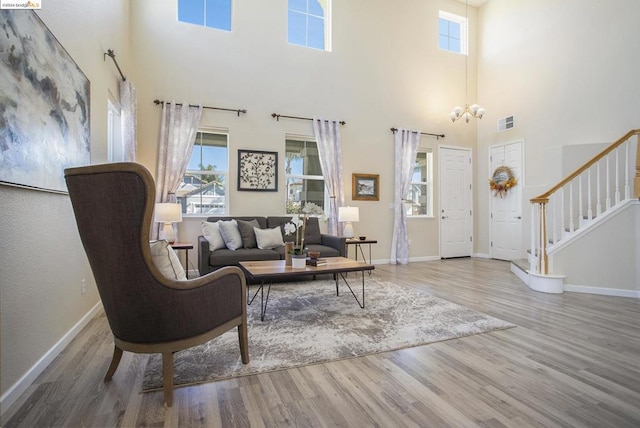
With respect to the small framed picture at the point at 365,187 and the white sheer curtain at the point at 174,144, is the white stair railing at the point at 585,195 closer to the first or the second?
the small framed picture at the point at 365,187

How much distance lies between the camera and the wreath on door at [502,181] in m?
6.44

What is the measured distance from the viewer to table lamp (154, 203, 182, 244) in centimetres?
425

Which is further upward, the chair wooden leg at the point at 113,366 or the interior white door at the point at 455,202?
the interior white door at the point at 455,202

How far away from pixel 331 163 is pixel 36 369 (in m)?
4.60

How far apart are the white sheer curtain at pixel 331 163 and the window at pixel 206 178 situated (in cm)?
160

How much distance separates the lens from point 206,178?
17.1 ft

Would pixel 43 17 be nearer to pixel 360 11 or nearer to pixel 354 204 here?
pixel 354 204

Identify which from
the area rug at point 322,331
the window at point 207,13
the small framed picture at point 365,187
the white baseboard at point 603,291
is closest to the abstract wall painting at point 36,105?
the area rug at point 322,331

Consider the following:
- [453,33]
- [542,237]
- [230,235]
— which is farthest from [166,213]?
[453,33]

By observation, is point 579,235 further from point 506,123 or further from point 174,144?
point 174,144

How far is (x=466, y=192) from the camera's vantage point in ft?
23.2

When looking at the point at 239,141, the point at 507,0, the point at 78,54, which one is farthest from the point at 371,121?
the point at 78,54

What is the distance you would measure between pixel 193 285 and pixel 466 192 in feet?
21.7

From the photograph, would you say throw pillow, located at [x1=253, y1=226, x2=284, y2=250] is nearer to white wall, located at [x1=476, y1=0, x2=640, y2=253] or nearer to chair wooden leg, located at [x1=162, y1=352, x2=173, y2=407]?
chair wooden leg, located at [x1=162, y1=352, x2=173, y2=407]
